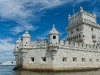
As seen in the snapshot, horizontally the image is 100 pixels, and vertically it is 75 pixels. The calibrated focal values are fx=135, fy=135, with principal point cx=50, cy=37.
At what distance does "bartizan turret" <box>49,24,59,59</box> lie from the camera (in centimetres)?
2600

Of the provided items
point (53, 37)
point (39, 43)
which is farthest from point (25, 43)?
point (53, 37)

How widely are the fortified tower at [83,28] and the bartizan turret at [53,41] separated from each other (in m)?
12.6

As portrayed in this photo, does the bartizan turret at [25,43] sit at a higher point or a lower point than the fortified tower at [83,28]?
lower

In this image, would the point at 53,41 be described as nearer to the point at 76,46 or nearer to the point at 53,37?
the point at 53,37

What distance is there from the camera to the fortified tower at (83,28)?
124 feet

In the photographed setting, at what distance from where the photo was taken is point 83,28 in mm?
37562

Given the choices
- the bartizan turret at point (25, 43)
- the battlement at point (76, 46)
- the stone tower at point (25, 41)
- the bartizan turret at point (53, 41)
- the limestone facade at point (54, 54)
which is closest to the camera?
the bartizan turret at point (53, 41)

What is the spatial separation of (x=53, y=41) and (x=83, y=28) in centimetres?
1450

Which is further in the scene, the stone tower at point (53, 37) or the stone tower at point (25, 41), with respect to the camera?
the stone tower at point (25, 41)

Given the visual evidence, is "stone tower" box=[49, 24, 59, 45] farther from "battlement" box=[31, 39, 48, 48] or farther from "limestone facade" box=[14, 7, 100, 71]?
"battlement" box=[31, 39, 48, 48]

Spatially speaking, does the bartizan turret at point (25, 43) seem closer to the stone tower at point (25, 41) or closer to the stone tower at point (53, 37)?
the stone tower at point (25, 41)

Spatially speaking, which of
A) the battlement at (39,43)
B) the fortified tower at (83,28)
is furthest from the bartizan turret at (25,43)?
the fortified tower at (83,28)

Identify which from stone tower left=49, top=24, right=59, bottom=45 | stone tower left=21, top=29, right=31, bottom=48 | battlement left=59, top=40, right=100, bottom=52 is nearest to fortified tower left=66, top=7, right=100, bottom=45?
battlement left=59, top=40, right=100, bottom=52

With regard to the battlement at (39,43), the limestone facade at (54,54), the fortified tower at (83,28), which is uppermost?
the fortified tower at (83,28)
